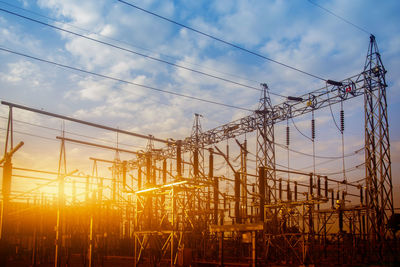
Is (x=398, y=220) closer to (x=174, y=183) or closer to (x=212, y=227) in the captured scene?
(x=212, y=227)

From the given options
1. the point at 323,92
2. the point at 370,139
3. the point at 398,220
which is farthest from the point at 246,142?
the point at 398,220

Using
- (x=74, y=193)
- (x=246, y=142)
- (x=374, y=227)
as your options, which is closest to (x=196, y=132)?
(x=246, y=142)

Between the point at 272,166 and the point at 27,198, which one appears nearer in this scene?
the point at 27,198

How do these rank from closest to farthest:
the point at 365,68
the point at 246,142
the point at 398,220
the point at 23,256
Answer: the point at 398,220
the point at 365,68
the point at 23,256
the point at 246,142

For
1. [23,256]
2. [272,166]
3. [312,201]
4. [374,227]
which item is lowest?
[23,256]

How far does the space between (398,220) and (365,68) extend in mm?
8719

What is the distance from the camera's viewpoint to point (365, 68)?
856 inches

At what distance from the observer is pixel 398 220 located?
59.7ft

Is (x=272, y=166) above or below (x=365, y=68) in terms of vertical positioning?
below

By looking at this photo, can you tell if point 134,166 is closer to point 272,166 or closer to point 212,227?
point 272,166

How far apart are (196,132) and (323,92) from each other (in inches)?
469

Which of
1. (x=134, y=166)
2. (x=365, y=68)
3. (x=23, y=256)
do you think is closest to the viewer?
(x=365, y=68)

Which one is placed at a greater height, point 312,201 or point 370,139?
point 370,139

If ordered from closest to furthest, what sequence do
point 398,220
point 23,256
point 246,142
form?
point 398,220 → point 23,256 → point 246,142
